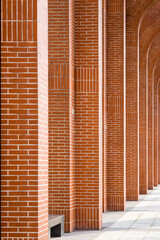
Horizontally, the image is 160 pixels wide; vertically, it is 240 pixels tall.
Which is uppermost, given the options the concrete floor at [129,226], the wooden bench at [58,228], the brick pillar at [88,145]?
the brick pillar at [88,145]

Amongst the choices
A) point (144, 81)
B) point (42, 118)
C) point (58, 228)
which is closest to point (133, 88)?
point (144, 81)

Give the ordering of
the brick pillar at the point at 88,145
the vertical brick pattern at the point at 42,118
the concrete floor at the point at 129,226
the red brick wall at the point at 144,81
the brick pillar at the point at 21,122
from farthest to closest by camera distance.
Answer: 1. the red brick wall at the point at 144,81
2. the brick pillar at the point at 88,145
3. the concrete floor at the point at 129,226
4. the vertical brick pattern at the point at 42,118
5. the brick pillar at the point at 21,122

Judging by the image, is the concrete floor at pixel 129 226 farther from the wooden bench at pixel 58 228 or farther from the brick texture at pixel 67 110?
the brick texture at pixel 67 110

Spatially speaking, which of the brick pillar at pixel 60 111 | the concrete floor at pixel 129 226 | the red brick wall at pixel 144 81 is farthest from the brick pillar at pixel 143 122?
the brick pillar at pixel 60 111

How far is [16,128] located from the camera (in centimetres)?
718

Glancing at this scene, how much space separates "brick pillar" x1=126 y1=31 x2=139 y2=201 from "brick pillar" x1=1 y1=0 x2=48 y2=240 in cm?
1390

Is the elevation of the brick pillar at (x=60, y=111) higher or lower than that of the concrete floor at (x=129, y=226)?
higher

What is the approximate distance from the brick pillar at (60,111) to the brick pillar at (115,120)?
5381mm

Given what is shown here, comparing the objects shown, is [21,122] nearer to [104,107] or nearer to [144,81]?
[104,107]

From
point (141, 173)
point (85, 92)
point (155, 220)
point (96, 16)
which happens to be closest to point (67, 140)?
point (85, 92)

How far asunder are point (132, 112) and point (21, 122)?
46.4ft

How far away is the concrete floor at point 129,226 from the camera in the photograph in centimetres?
1157

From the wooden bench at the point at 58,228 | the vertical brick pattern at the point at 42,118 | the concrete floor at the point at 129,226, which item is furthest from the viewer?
the concrete floor at the point at 129,226

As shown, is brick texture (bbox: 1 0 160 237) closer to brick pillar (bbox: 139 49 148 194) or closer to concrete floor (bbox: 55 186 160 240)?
brick pillar (bbox: 139 49 148 194)
